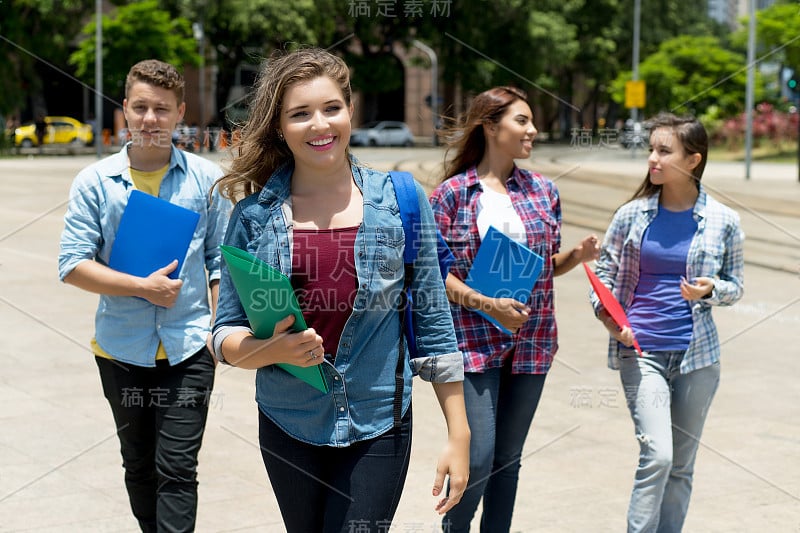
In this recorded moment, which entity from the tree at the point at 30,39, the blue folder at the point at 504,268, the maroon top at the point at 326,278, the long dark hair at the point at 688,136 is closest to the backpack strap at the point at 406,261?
the maroon top at the point at 326,278

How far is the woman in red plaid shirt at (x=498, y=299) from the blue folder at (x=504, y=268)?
43mm

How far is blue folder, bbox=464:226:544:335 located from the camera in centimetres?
359

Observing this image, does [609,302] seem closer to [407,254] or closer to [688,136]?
[688,136]

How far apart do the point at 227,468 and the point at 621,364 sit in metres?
2.14

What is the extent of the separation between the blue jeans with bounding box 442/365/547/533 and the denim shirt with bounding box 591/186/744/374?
365 millimetres

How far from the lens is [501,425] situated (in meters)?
3.79

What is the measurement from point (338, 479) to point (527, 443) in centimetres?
328

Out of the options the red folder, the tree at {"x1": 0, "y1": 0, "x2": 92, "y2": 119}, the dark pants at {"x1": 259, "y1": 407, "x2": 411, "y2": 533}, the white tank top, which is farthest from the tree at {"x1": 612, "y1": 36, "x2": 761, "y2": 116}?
the dark pants at {"x1": 259, "y1": 407, "x2": 411, "y2": 533}

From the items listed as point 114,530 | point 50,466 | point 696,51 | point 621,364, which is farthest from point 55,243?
point 696,51

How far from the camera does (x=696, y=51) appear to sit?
42469 millimetres

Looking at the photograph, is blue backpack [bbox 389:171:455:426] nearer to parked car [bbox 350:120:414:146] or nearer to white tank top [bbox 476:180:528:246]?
white tank top [bbox 476:180:528:246]

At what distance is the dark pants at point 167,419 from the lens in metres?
3.47

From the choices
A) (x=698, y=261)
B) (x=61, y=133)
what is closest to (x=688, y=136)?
(x=698, y=261)

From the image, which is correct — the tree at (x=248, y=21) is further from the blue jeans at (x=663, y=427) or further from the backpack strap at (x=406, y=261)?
the backpack strap at (x=406, y=261)
